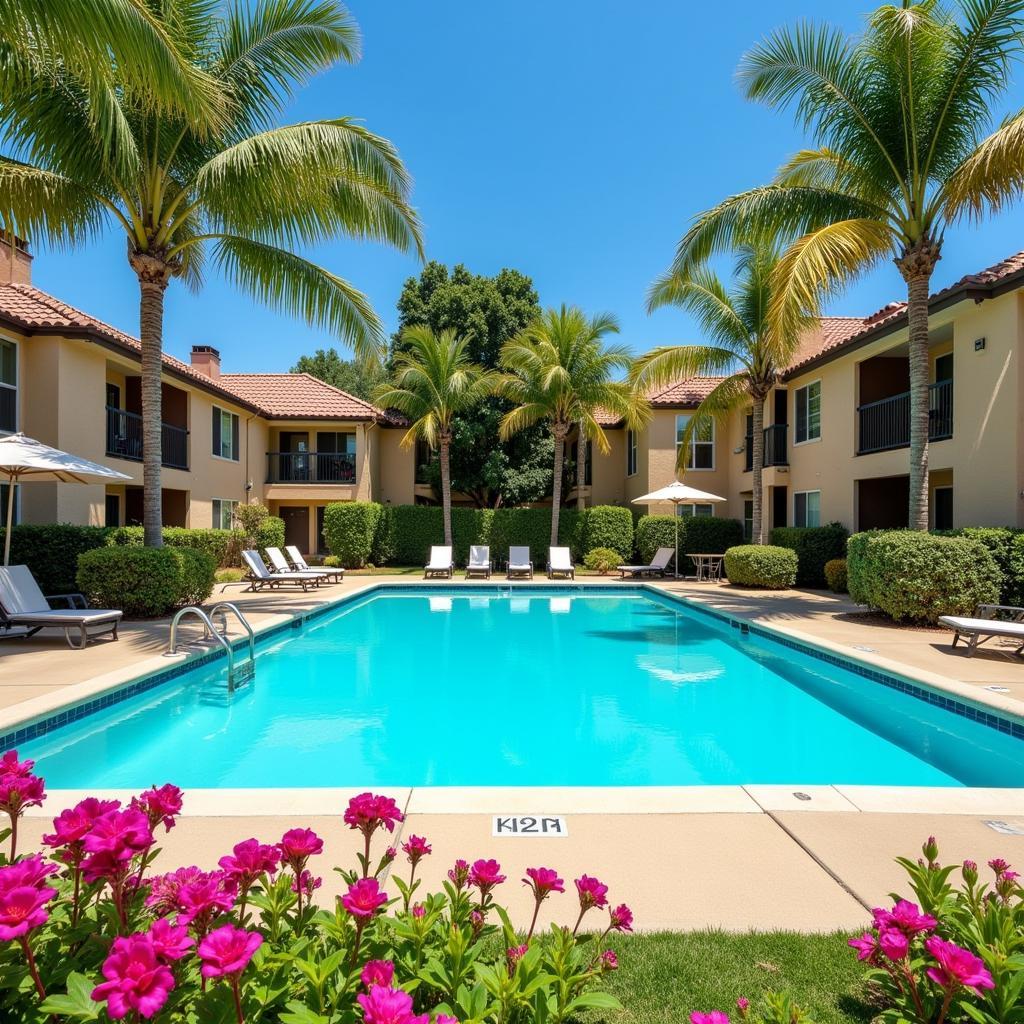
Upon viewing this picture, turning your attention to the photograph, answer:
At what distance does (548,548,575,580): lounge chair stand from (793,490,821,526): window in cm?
744

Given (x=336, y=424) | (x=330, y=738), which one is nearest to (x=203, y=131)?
(x=330, y=738)

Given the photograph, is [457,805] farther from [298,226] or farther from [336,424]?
[336,424]

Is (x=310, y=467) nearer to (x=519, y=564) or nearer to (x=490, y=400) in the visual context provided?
(x=490, y=400)

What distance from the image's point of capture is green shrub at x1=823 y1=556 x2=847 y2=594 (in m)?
17.3

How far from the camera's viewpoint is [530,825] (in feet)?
13.7

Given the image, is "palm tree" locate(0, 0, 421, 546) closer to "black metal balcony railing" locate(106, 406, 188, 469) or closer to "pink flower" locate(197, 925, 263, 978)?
"black metal balcony railing" locate(106, 406, 188, 469)

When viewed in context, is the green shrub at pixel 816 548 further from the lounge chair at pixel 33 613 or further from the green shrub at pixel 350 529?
the lounge chair at pixel 33 613

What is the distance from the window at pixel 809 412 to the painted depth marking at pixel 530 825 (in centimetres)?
1904

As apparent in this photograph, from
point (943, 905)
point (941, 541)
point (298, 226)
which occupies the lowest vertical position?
point (943, 905)

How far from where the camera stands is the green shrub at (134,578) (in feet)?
37.4

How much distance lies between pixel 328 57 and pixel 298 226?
2.76 meters

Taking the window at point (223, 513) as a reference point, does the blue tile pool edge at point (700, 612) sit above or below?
below

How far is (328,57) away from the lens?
Answer: 11.4m

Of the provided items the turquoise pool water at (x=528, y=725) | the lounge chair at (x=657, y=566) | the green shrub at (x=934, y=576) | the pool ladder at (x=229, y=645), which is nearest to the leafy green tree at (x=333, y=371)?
the lounge chair at (x=657, y=566)
